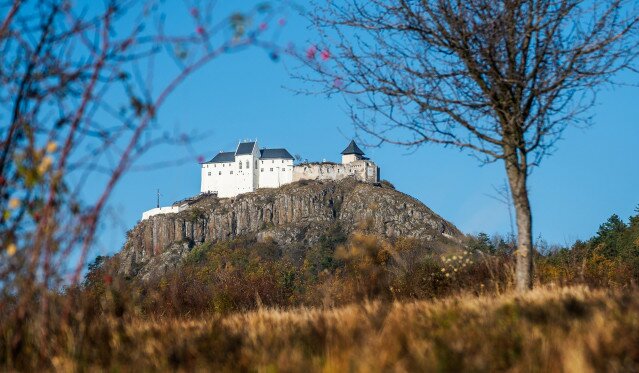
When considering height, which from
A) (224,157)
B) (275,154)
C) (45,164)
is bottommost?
(45,164)

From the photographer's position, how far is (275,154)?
12388cm

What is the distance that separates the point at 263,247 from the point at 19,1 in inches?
4447

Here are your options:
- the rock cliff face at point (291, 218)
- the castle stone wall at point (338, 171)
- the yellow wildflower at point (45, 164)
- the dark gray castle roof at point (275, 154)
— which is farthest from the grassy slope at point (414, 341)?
the castle stone wall at point (338, 171)

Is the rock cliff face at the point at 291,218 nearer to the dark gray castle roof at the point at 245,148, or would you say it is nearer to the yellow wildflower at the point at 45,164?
the dark gray castle roof at the point at 245,148

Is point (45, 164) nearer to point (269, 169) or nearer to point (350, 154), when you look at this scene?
point (269, 169)

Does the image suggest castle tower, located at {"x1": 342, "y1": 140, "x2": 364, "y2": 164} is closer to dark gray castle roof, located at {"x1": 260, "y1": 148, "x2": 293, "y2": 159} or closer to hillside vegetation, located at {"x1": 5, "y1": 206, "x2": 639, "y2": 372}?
dark gray castle roof, located at {"x1": 260, "y1": 148, "x2": 293, "y2": 159}

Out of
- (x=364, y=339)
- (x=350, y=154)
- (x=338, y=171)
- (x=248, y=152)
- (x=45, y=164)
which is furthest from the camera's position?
(x=338, y=171)

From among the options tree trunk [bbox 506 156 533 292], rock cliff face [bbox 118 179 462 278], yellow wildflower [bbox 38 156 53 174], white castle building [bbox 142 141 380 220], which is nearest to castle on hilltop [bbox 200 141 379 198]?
white castle building [bbox 142 141 380 220]

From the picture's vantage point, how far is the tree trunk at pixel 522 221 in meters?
7.51

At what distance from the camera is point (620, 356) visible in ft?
11.2

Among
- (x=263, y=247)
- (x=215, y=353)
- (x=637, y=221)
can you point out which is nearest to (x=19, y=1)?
(x=215, y=353)

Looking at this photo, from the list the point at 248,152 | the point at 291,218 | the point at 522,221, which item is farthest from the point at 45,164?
the point at 248,152

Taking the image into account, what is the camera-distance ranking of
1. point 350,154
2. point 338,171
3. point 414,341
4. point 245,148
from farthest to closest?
1. point 338,171
2. point 350,154
3. point 245,148
4. point 414,341

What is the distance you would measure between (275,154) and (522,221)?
4600 inches
